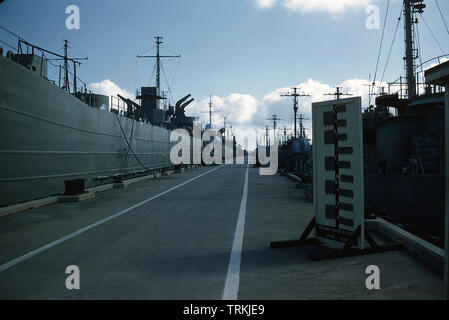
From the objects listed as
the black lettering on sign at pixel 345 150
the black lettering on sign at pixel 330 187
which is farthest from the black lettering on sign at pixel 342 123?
the black lettering on sign at pixel 330 187

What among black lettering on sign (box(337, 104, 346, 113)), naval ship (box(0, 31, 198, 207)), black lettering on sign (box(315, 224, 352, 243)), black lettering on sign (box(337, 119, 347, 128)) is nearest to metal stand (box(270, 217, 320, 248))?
black lettering on sign (box(315, 224, 352, 243))

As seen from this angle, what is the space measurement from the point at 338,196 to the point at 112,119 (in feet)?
58.7

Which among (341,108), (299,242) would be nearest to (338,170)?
(341,108)

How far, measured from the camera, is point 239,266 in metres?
5.57

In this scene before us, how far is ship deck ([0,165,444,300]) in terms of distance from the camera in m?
4.48

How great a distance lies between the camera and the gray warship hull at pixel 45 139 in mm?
11125

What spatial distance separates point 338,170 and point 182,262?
9.65 feet

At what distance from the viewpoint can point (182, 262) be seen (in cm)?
583

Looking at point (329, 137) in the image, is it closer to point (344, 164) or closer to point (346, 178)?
point (344, 164)

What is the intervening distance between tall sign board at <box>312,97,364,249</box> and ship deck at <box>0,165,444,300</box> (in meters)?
0.55

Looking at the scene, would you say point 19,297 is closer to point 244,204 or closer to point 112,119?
point 244,204

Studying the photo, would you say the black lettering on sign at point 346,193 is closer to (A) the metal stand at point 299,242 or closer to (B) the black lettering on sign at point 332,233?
(B) the black lettering on sign at point 332,233

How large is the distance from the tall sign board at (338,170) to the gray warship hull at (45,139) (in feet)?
28.8
